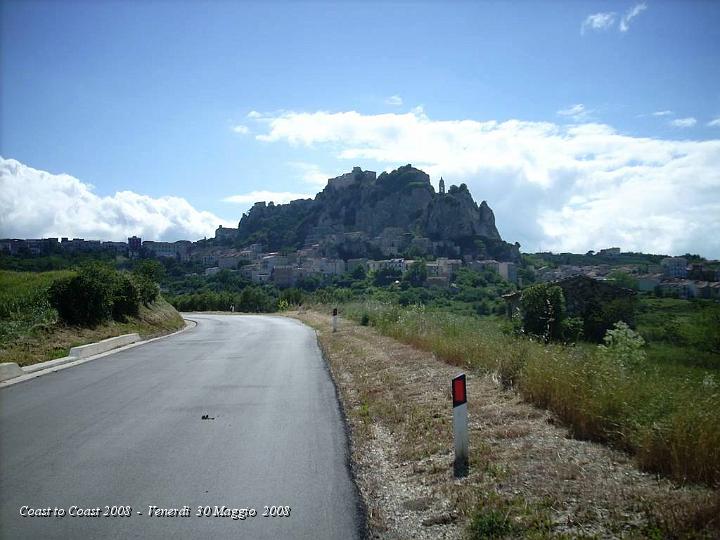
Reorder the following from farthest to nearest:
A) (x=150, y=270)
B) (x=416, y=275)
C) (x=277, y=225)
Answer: (x=277, y=225)
(x=416, y=275)
(x=150, y=270)

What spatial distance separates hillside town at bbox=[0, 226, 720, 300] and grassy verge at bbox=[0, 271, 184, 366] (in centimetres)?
1725

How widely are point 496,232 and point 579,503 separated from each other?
483 ft

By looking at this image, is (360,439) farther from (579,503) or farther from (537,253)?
(537,253)

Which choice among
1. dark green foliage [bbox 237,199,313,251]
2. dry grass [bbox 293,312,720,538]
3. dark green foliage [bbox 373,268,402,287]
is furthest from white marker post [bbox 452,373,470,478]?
dark green foliage [bbox 237,199,313,251]

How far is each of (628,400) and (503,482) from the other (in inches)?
77.2

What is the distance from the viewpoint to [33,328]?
1595cm

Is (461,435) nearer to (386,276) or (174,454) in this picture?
(174,454)

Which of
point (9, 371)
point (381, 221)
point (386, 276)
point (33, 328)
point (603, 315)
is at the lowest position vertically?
point (9, 371)

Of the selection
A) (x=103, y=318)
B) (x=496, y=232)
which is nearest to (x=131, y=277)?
(x=103, y=318)

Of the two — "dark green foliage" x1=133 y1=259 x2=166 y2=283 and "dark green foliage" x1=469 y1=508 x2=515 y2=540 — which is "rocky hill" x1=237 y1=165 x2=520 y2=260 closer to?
"dark green foliage" x1=133 y1=259 x2=166 y2=283

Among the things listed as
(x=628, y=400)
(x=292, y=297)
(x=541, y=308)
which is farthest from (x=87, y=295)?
(x=292, y=297)

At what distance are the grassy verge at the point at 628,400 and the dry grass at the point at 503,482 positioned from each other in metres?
0.21

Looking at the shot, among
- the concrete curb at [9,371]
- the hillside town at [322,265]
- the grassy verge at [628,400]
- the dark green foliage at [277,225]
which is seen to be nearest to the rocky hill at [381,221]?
the dark green foliage at [277,225]

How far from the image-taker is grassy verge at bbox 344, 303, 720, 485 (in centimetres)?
493
